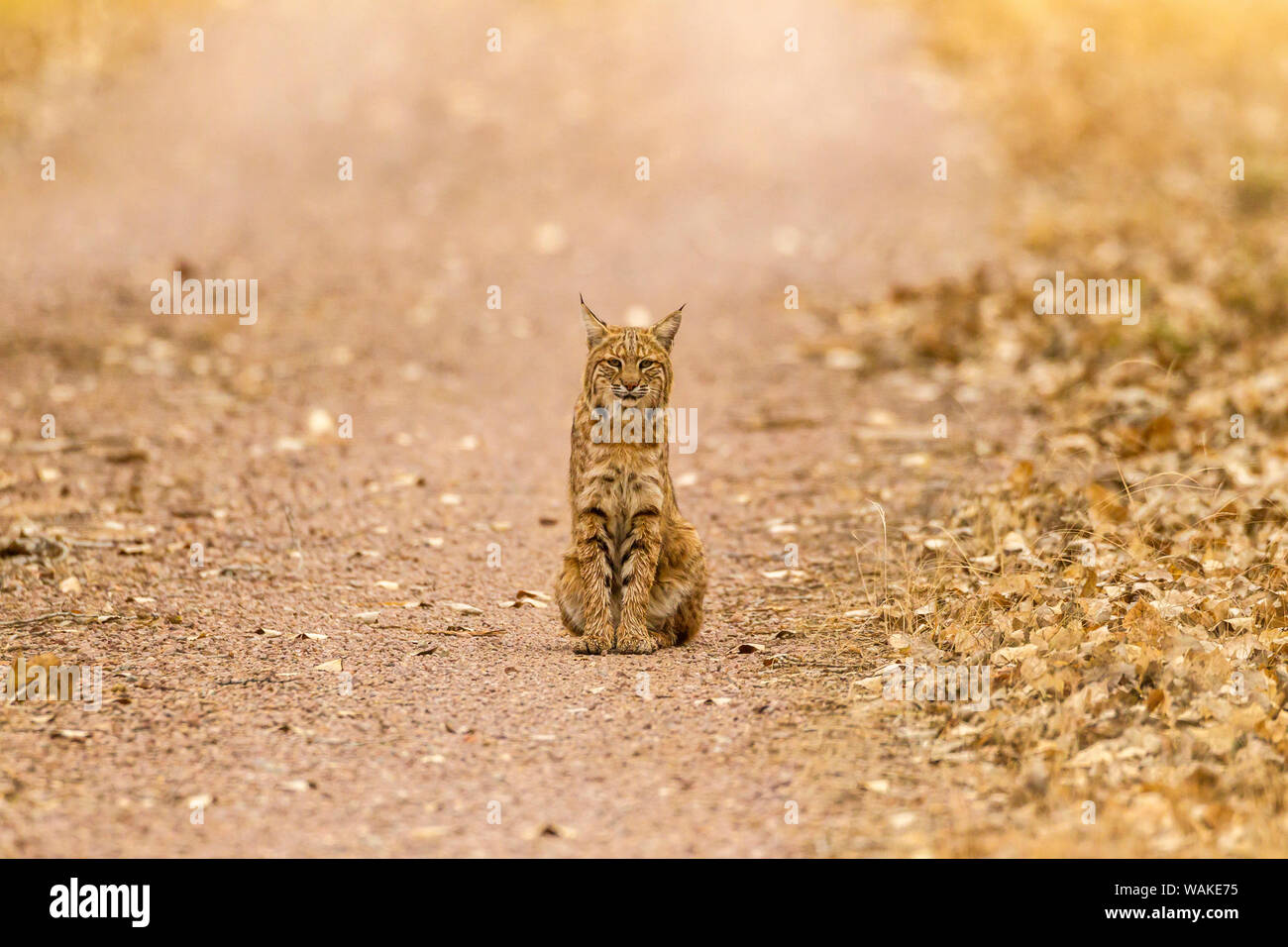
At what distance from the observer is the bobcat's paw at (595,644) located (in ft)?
19.6

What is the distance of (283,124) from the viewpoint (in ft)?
58.1

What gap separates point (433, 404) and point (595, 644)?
5.35 m

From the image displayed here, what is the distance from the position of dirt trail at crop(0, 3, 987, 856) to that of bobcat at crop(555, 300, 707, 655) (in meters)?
0.22

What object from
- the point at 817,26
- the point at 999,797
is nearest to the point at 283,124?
the point at 817,26

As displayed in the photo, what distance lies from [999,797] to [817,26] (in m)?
18.4

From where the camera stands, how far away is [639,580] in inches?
235

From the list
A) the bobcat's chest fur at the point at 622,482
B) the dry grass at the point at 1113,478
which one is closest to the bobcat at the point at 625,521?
the bobcat's chest fur at the point at 622,482

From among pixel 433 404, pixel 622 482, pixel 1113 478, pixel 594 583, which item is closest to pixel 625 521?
pixel 622 482

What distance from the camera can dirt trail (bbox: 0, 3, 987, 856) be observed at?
185 inches

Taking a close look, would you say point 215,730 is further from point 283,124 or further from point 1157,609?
point 283,124

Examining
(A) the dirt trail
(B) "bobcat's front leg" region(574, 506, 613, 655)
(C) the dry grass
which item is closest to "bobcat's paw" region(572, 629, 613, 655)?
(B) "bobcat's front leg" region(574, 506, 613, 655)

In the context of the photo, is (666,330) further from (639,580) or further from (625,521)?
(639,580)

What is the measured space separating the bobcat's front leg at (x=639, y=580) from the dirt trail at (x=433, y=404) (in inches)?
6.9

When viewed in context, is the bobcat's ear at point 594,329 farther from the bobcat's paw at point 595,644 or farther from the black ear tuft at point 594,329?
the bobcat's paw at point 595,644
